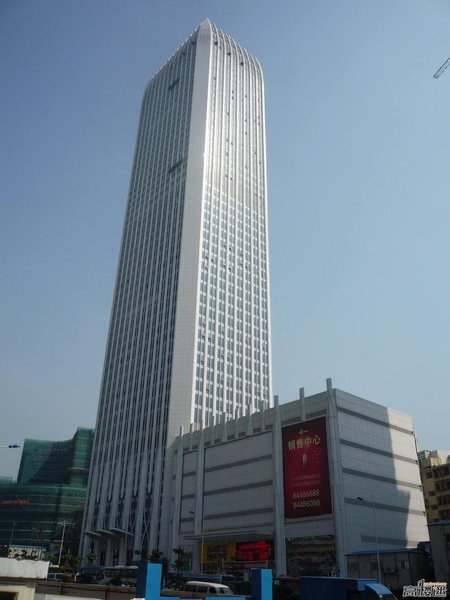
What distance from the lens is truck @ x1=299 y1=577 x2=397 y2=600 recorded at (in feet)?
72.2

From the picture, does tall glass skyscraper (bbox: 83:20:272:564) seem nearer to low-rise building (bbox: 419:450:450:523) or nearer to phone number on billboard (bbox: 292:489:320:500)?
phone number on billboard (bbox: 292:489:320:500)

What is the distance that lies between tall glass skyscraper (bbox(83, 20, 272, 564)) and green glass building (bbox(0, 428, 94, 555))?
42.4m

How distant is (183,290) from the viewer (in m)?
127

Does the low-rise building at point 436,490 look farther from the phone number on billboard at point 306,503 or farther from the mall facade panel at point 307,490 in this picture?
the phone number on billboard at point 306,503

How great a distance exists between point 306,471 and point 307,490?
290cm

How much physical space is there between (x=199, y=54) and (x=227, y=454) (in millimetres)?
137470

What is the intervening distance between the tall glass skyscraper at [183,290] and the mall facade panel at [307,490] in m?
12.0

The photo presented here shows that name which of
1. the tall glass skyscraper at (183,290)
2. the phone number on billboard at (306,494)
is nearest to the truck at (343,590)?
the phone number on billboard at (306,494)

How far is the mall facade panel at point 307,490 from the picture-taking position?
2970 inches

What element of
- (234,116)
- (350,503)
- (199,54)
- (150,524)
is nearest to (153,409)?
(150,524)

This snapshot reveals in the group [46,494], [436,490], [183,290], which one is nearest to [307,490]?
[436,490]

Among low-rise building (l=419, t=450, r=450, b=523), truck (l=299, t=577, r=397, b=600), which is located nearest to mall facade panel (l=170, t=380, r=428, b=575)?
low-rise building (l=419, t=450, r=450, b=523)

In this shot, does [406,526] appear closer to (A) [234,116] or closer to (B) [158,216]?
(B) [158,216]

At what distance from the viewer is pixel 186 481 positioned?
338ft
